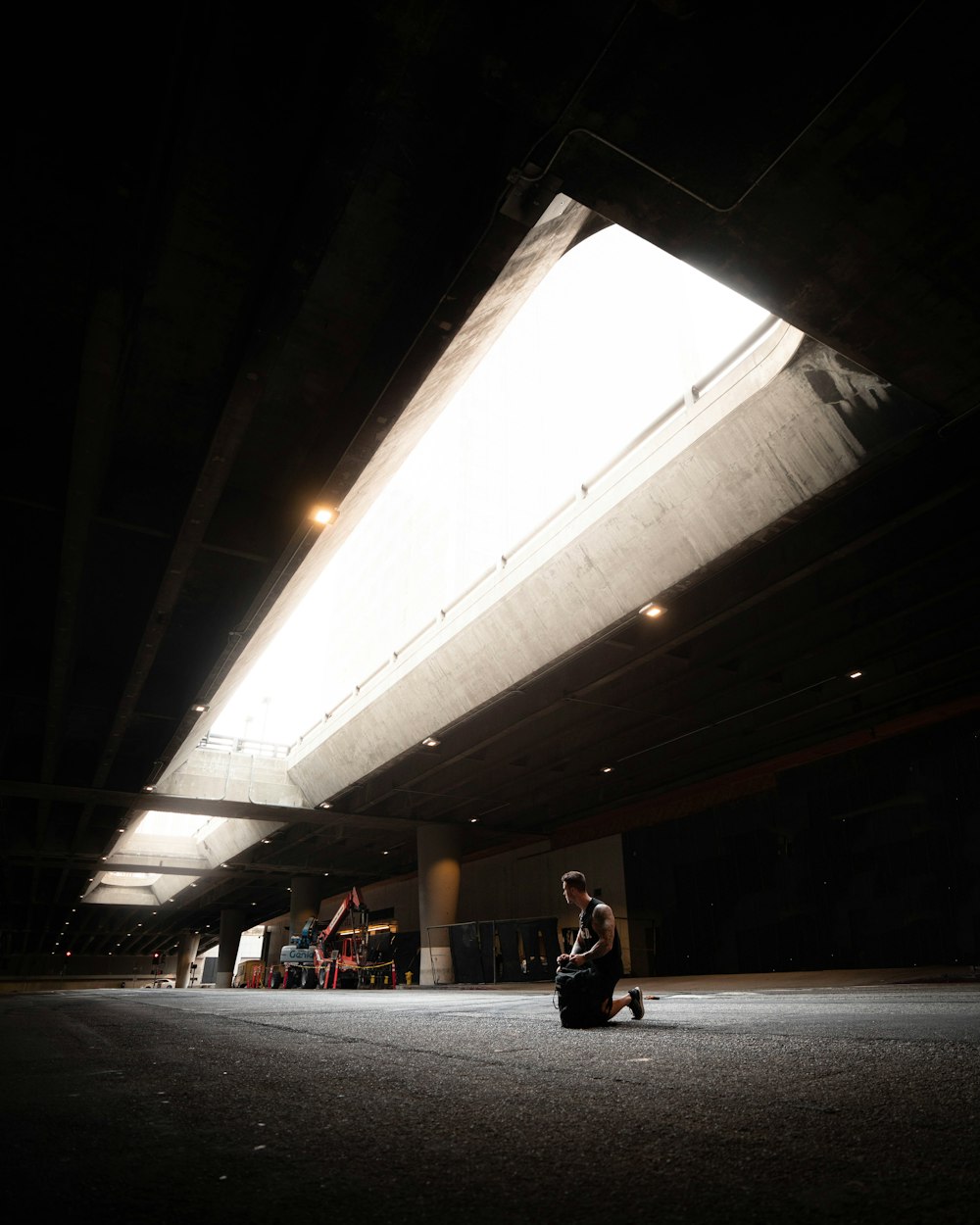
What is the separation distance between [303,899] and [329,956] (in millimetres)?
14071

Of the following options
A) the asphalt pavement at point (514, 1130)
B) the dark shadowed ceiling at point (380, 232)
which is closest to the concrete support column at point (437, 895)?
the dark shadowed ceiling at point (380, 232)

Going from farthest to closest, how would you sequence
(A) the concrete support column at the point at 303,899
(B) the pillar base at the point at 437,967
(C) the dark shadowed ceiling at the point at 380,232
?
(A) the concrete support column at the point at 303,899 < (B) the pillar base at the point at 437,967 < (C) the dark shadowed ceiling at the point at 380,232

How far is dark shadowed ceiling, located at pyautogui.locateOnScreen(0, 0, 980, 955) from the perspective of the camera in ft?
18.3

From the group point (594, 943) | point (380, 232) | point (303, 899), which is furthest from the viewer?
point (303, 899)

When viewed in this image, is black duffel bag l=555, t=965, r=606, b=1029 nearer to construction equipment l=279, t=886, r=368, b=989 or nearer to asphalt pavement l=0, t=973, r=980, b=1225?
asphalt pavement l=0, t=973, r=980, b=1225

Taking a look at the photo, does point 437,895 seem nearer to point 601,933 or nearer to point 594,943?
point 594,943

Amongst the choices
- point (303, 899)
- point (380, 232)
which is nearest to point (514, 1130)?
point (380, 232)

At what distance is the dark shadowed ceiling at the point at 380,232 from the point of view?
5.59 meters

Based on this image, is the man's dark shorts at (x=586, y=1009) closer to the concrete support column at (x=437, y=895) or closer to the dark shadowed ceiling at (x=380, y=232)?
the dark shadowed ceiling at (x=380, y=232)

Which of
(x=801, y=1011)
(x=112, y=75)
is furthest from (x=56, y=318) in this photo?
(x=801, y=1011)

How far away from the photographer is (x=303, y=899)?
1721 inches

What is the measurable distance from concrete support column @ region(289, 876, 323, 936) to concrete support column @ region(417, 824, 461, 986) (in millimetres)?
15203

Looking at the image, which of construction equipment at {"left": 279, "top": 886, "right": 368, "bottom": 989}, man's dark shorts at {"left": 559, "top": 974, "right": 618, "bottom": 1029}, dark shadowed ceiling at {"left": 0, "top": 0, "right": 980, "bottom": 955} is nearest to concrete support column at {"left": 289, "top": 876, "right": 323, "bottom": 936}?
construction equipment at {"left": 279, "top": 886, "right": 368, "bottom": 989}

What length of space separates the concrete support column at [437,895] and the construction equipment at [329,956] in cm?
288
